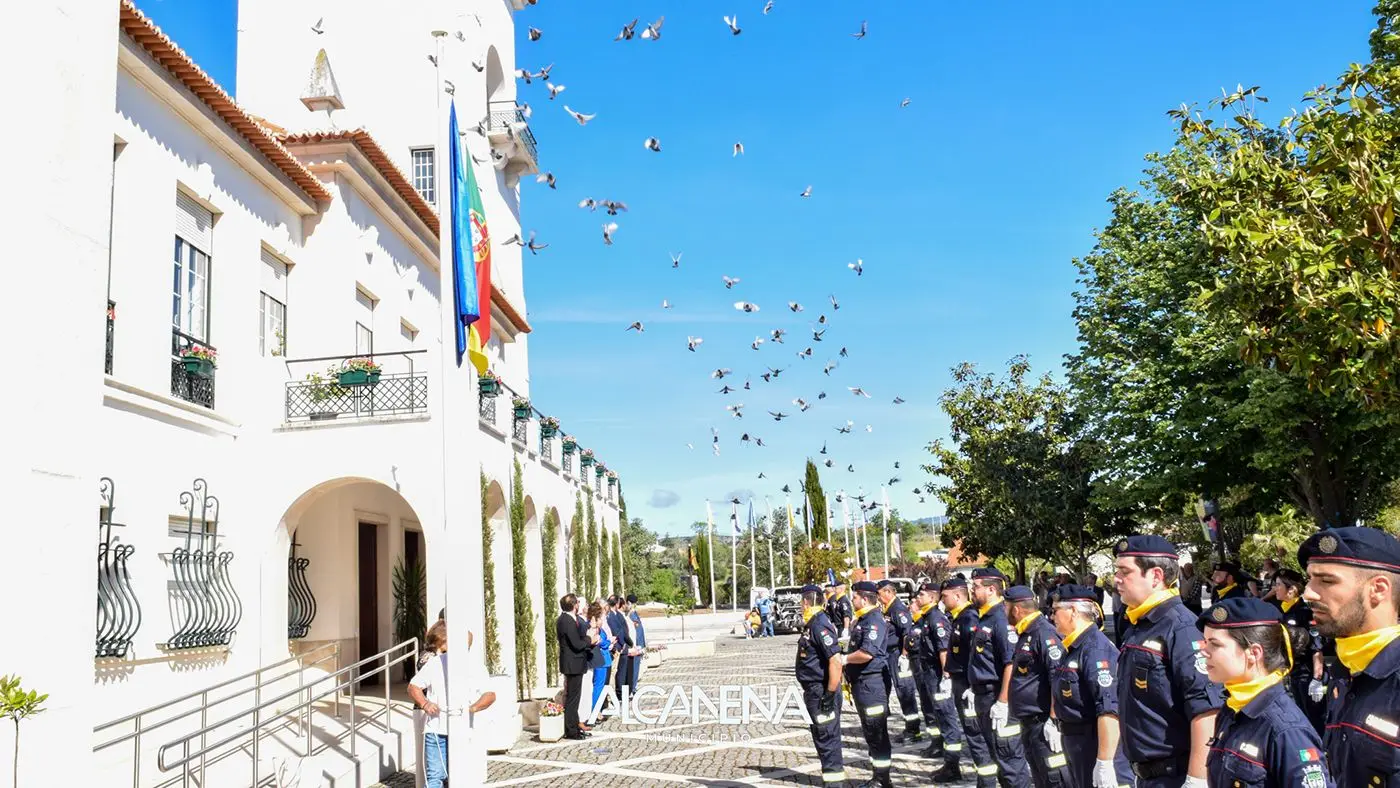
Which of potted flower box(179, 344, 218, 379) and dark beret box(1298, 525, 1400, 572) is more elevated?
potted flower box(179, 344, 218, 379)

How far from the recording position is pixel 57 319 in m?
7.62

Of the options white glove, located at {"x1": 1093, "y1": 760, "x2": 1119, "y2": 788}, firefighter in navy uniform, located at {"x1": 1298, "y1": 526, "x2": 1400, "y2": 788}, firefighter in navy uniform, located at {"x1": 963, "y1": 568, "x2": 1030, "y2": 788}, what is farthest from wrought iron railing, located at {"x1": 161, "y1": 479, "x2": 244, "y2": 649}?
firefighter in navy uniform, located at {"x1": 1298, "y1": 526, "x2": 1400, "y2": 788}

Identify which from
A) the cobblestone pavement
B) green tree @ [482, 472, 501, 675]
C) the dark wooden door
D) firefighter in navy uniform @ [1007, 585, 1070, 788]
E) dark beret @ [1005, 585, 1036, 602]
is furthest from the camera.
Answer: the dark wooden door

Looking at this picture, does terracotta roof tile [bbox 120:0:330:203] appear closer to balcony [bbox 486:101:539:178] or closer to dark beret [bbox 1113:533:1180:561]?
dark beret [bbox 1113:533:1180:561]

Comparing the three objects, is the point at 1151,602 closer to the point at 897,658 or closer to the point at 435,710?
the point at 435,710

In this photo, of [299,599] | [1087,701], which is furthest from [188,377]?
[1087,701]

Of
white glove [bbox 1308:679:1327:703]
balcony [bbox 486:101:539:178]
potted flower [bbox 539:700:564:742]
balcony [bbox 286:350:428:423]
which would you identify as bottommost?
potted flower [bbox 539:700:564:742]

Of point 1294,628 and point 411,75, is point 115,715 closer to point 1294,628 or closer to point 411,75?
point 1294,628

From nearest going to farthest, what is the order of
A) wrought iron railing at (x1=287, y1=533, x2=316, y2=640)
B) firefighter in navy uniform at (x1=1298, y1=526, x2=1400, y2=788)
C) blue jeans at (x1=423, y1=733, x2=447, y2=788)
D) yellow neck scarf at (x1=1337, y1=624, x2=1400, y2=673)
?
firefighter in navy uniform at (x1=1298, y1=526, x2=1400, y2=788) → yellow neck scarf at (x1=1337, y1=624, x2=1400, y2=673) → blue jeans at (x1=423, y1=733, x2=447, y2=788) → wrought iron railing at (x1=287, y1=533, x2=316, y2=640)

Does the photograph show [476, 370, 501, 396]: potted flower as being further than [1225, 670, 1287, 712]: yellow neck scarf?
Yes

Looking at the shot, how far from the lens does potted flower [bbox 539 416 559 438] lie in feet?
79.8

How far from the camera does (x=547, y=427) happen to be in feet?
80.4

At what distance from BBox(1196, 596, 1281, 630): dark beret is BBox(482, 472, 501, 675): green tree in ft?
47.1

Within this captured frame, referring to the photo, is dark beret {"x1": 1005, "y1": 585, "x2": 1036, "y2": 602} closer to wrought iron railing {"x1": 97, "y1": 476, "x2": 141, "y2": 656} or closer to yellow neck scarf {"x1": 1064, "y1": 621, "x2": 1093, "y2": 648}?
yellow neck scarf {"x1": 1064, "y1": 621, "x2": 1093, "y2": 648}
